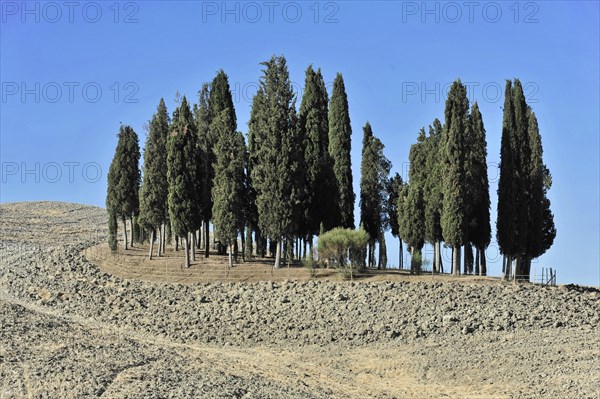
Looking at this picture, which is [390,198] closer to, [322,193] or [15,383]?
[322,193]

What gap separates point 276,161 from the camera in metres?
44.0

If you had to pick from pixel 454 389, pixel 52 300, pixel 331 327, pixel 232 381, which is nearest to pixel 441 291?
pixel 331 327

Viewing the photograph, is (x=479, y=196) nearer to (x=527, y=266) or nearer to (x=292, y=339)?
(x=527, y=266)

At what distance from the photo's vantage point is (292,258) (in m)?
50.1

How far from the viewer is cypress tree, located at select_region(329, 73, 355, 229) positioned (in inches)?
1912

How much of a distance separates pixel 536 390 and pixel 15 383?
16415mm

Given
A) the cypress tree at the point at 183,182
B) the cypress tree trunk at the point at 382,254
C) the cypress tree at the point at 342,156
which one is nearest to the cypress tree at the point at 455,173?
the cypress tree at the point at 342,156

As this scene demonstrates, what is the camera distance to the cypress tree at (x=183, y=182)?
44.7 m

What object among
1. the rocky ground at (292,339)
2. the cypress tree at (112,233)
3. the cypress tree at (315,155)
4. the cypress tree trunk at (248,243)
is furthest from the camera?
the cypress tree at (112,233)

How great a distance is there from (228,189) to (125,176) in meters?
11.2

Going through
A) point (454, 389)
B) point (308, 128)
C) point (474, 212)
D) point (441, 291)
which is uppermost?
point (308, 128)

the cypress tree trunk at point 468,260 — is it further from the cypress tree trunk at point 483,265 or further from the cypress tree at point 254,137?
the cypress tree at point 254,137

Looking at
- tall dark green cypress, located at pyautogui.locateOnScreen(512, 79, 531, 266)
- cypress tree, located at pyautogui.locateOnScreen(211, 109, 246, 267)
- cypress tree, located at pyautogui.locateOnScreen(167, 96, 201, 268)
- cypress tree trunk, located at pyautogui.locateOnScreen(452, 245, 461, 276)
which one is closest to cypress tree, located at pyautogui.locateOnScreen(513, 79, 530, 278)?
tall dark green cypress, located at pyautogui.locateOnScreen(512, 79, 531, 266)

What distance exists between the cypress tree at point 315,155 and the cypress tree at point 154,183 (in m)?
8.28
